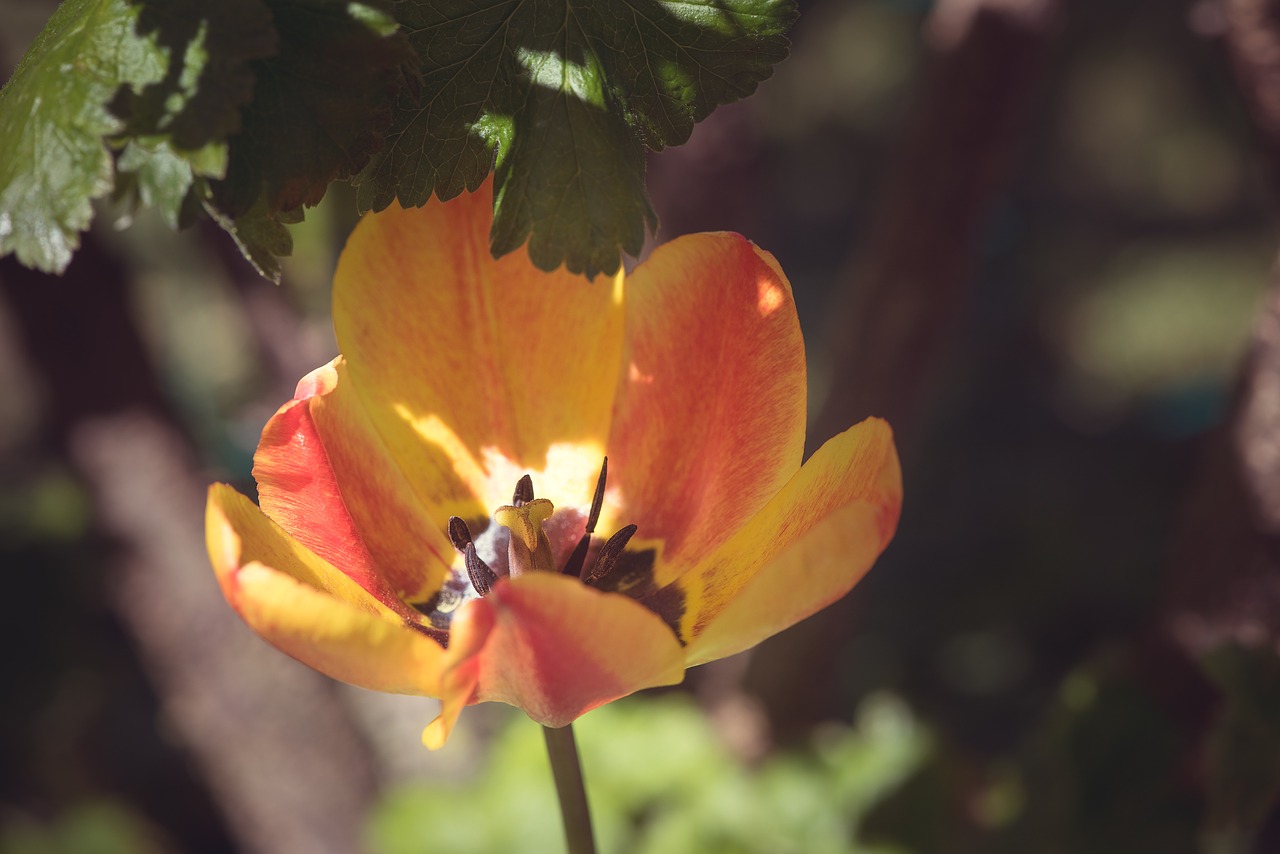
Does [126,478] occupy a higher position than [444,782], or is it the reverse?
[126,478]

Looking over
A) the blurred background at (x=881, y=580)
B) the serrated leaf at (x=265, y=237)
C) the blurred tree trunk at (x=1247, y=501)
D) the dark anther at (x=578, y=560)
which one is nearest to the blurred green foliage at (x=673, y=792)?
the blurred background at (x=881, y=580)

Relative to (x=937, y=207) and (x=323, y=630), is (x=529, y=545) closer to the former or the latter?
(x=323, y=630)

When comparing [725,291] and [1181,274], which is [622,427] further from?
[1181,274]

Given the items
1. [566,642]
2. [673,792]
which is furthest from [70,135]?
[673,792]

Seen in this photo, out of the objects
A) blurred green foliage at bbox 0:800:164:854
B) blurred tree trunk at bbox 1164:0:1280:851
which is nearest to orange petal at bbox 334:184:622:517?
blurred tree trunk at bbox 1164:0:1280:851

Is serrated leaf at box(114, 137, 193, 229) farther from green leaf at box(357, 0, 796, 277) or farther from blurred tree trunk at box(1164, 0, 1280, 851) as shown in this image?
blurred tree trunk at box(1164, 0, 1280, 851)

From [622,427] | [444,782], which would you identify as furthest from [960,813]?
[622,427]

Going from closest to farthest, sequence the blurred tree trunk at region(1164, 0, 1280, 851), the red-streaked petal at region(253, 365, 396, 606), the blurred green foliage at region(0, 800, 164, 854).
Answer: the red-streaked petal at region(253, 365, 396, 606)
the blurred tree trunk at region(1164, 0, 1280, 851)
the blurred green foliage at region(0, 800, 164, 854)
